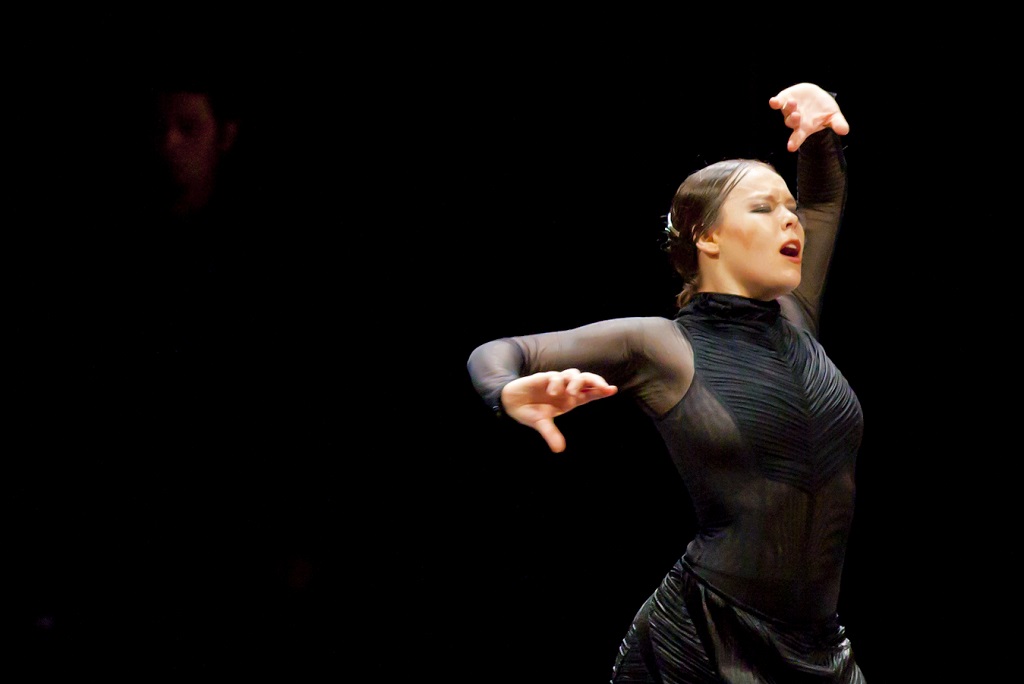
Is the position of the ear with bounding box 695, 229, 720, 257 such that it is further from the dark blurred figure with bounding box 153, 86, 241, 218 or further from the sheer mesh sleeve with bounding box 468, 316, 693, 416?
the dark blurred figure with bounding box 153, 86, 241, 218

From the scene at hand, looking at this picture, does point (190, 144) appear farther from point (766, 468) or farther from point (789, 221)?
point (766, 468)

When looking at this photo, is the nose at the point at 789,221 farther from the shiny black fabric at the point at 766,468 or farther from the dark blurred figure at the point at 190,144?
the dark blurred figure at the point at 190,144

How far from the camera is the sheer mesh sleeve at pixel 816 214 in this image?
174cm

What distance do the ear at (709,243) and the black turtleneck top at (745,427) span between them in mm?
67

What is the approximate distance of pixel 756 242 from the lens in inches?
63.1

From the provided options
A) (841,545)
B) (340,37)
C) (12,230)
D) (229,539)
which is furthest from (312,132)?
(841,545)

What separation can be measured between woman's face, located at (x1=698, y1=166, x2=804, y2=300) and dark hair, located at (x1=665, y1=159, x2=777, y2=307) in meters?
0.01

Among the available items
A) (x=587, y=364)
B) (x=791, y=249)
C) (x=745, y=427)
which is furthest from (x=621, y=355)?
(x=791, y=249)

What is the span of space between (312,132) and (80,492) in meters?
0.77

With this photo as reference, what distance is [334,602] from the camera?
229 cm

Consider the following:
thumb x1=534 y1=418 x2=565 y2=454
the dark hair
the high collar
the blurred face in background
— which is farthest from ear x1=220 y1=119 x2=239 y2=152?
thumb x1=534 y1=418 x2=565 y2=454

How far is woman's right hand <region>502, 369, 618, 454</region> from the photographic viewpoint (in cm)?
127

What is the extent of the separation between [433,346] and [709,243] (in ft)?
2.55

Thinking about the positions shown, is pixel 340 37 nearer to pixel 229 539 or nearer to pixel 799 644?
pixel 229 539
